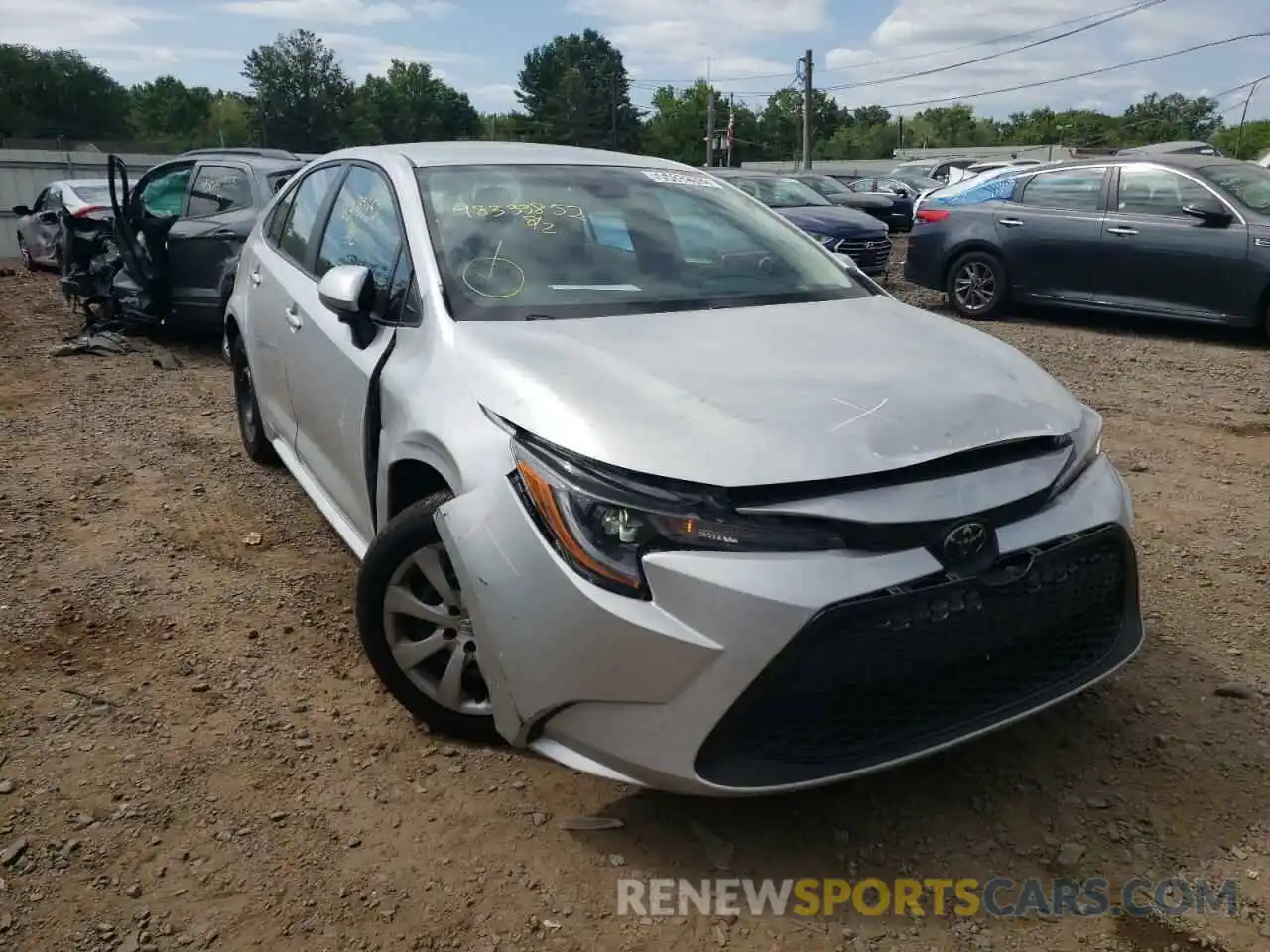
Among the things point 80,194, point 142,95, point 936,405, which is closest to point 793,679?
point 936,405

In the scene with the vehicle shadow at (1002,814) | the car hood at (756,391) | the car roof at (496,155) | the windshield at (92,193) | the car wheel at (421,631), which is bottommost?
the vehicle shadow at (1002,814)

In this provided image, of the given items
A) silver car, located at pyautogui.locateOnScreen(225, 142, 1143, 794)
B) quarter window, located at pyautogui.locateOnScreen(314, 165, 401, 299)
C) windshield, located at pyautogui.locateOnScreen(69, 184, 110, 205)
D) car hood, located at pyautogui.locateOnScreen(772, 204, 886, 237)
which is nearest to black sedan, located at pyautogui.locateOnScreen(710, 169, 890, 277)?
car hood, located at pyautogui.locateOnScreen(772, 204, 886, 237)

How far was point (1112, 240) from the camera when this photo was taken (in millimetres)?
8859

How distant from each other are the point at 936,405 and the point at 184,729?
7.46 ft

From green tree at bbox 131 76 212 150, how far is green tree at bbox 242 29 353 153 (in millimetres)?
7038

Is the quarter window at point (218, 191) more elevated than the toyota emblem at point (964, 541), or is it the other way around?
the quarter window at point (218, 191)

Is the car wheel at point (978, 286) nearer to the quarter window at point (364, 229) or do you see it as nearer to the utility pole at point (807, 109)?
the quarter window at point (364, 229)

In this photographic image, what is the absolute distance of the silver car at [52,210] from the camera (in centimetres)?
1186

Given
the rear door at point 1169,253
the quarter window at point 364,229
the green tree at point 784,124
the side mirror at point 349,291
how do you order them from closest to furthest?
the side mirror at point 349,291 → the quarter window at point 364,229 → the rear door at point 1169,253 → the green tree at point 784,124

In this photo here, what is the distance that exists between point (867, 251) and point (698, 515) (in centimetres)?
1054

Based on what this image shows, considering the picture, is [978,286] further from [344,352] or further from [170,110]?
[170,110]

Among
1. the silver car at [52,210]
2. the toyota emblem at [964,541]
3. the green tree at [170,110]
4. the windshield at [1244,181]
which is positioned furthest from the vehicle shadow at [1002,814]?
the green tree at [170,110]

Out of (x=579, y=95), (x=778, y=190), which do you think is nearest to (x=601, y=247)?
(x=778, y=190)

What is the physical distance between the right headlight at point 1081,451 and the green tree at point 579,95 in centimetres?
8254
